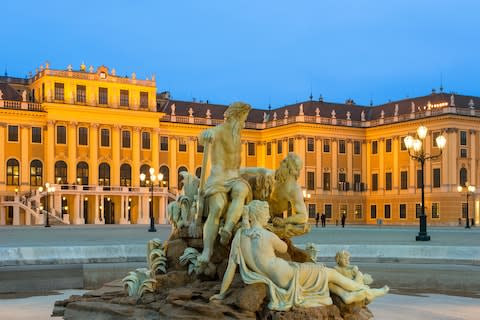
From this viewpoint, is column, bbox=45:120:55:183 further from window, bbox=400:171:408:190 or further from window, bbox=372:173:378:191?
window, bbox=400:171:408:190

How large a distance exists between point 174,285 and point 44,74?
203 feet

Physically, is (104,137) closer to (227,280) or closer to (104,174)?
(104,174)

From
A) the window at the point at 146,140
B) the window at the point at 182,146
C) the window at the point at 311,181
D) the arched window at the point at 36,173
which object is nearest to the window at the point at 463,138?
the window at the point at 311,181

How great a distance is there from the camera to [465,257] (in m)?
14.3

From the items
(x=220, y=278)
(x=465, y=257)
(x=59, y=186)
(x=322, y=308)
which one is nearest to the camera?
(x=322, y=308)

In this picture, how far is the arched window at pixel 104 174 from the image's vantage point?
7100cm

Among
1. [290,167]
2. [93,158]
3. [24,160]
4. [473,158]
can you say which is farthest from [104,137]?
[290,167]

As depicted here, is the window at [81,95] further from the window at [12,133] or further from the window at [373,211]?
the window at [373,211]

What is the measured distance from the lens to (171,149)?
249ft

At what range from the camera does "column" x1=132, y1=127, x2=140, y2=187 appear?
72250mm

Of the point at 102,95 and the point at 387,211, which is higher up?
the point at 102,95

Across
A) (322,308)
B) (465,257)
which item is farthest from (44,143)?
(322,308)

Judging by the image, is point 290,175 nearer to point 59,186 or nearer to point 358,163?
point 59,186

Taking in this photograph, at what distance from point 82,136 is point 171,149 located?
9530mm
